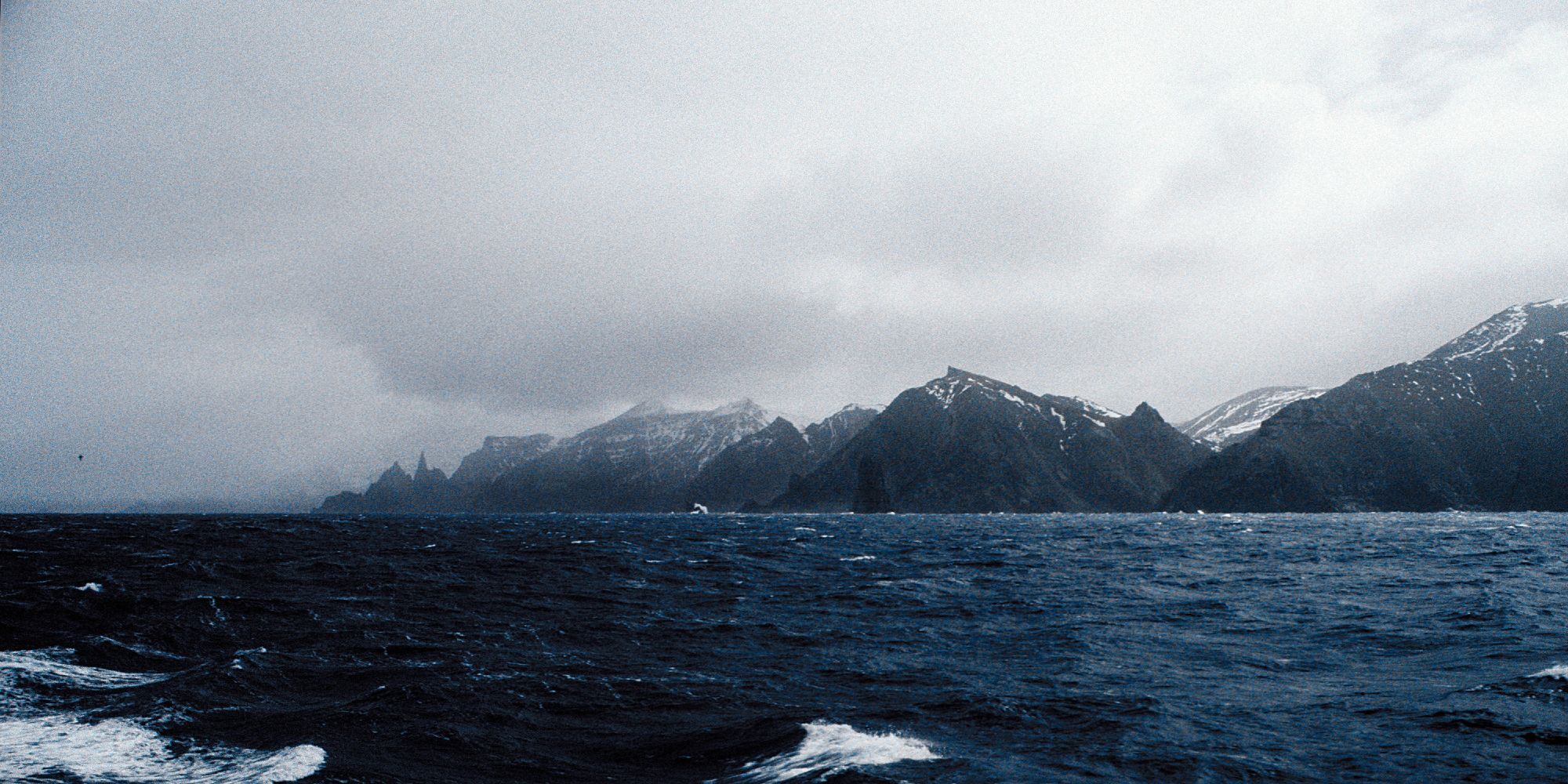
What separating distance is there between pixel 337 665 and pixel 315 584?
2478 cm

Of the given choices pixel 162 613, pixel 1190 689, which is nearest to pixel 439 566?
pixel 162 613

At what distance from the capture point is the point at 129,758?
17.3 metres

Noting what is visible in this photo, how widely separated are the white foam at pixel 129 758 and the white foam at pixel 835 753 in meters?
9.44

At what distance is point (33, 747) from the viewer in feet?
58.1

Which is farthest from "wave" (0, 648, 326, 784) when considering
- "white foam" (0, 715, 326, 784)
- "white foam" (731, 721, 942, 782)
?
"white foam" (731, 721, 942, 782)

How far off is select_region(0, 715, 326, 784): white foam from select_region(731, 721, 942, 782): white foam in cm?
944

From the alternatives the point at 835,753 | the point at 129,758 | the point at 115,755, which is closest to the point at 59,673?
the point at 115,755

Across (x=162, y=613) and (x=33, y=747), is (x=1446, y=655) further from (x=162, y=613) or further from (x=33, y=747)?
(x=162, y=613)

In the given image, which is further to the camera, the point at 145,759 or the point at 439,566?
the point at 439,566

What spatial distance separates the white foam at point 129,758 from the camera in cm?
1616

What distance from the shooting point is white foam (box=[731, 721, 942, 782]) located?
54.4ft

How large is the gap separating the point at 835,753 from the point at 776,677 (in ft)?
27.3

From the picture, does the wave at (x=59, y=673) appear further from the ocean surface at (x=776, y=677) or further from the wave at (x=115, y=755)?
the wave at (x=115, y=755)

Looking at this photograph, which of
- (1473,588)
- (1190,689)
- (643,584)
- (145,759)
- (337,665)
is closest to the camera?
(145,759)
